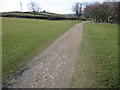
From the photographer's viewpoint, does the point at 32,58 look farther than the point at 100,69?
Yes

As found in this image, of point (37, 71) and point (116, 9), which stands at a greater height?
point (116, 9)

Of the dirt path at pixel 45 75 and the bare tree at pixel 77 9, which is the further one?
the bare tree at pixel 77 9

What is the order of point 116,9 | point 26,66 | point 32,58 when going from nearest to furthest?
point 26,66, point 32,58, point 116,9

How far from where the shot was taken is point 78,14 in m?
98.0

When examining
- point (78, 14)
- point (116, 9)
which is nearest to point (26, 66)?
point (116, 9)

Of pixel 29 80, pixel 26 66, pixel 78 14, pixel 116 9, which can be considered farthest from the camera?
Answer: pixel 78 14

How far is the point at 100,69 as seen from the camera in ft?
22.1

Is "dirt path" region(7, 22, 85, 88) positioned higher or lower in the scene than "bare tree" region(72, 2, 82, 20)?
lower

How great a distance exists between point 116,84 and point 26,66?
13.3 feet

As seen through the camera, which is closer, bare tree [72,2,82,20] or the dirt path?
the dirt path

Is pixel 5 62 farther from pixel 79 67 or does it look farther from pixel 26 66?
pixel 79 67

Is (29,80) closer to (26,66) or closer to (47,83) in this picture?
(47,83)

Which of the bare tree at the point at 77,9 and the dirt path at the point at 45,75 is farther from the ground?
the bare tree at the point at 77,9

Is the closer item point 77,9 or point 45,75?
point 45,75
